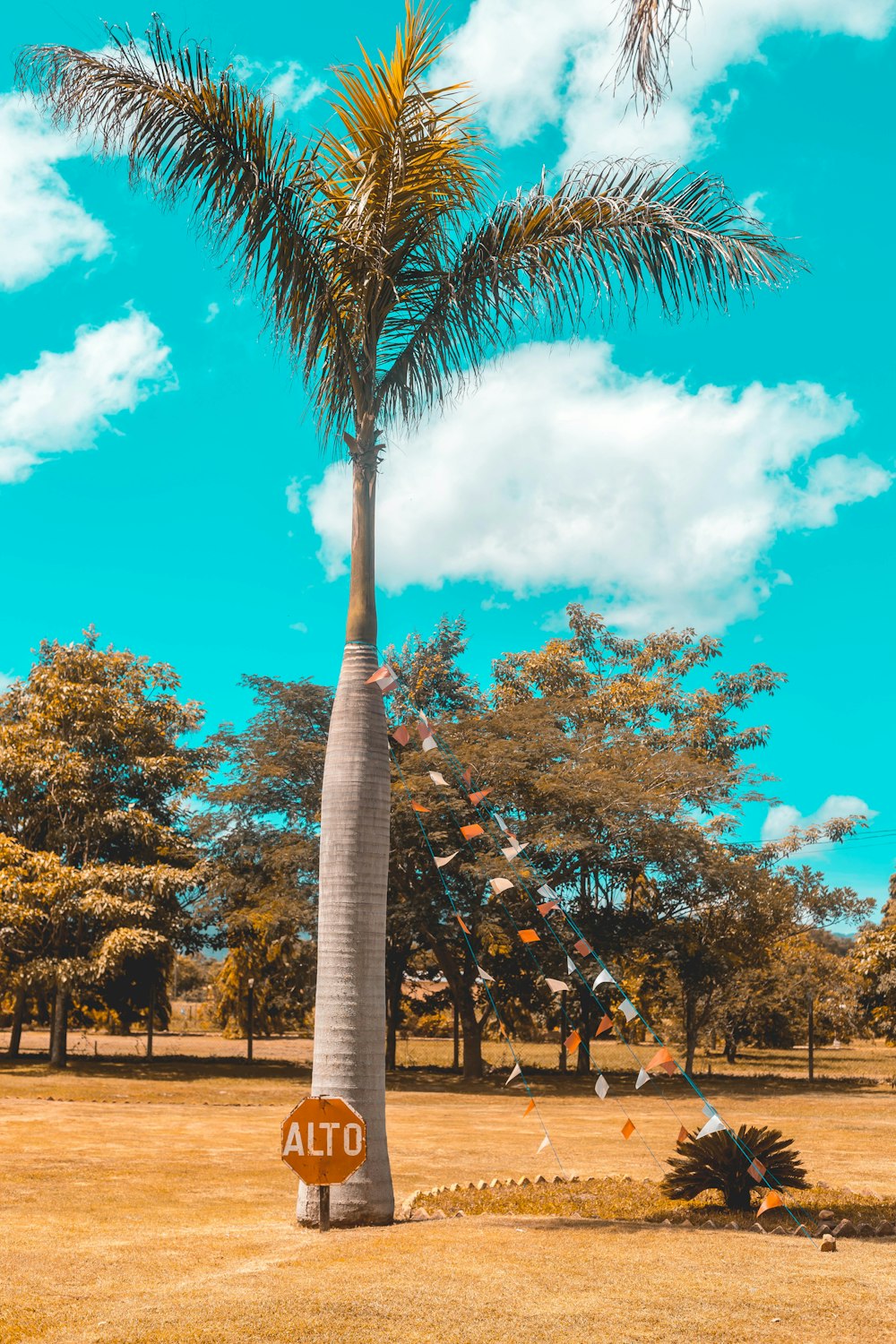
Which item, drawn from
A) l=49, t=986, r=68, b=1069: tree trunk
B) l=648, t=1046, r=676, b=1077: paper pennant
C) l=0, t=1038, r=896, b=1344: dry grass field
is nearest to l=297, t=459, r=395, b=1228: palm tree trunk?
l=0, t=1038, r=896, b=1344: dry grass field

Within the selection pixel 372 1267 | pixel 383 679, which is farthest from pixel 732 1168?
pixel 383 679

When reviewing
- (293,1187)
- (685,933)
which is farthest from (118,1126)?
(685,933)

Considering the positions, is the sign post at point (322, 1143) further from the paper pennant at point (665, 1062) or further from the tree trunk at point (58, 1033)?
the tree trunk at point (58, 1033)

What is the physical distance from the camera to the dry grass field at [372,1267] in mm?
5859

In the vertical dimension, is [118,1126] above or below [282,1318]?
below

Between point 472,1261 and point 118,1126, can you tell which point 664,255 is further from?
point 118,1126

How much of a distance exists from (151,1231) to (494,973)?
2486cm

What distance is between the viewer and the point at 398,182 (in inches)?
388

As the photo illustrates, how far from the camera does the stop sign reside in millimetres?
8375

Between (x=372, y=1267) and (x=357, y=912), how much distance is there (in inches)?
113

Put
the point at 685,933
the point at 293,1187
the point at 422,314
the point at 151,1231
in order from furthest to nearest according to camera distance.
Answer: the point at 685,933, the point at 293,1187, the point at 422,314, the point at 151,1231

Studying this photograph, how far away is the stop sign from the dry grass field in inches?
18.1

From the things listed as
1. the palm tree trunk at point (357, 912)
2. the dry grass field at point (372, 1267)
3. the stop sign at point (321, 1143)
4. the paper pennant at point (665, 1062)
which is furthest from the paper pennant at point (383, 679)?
the dry grass field at point (372, 1267)

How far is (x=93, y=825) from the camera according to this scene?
3128cm
